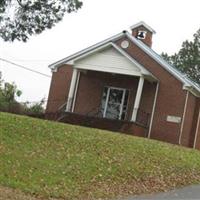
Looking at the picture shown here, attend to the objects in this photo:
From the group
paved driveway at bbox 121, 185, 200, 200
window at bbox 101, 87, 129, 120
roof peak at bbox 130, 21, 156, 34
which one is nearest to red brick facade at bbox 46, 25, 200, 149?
window at bbox 101, 87, 129, 120

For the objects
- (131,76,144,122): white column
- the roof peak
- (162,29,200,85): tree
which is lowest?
(131,76,144,122): white column

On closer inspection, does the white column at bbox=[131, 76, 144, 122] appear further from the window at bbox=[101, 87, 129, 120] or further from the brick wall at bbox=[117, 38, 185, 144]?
the window at bbox=[101, 87, 129, 120]

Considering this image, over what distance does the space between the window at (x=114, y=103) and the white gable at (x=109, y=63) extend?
6.33 feet

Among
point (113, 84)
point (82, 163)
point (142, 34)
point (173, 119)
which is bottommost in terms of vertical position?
point (82, 163)

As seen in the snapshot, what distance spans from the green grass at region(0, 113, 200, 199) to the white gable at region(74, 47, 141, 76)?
1148 cm

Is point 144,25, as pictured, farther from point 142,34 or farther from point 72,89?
point 72,89

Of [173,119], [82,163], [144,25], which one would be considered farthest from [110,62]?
[82,163]

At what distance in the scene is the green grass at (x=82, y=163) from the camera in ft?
52.4

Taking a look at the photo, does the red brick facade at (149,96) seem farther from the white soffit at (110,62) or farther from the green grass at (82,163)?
the green grass at (82,163)

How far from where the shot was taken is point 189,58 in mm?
83375

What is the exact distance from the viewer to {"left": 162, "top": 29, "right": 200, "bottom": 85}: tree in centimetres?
8238

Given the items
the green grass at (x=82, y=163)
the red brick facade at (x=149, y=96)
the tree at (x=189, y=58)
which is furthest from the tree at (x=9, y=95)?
the tree at (x=189, y=58)

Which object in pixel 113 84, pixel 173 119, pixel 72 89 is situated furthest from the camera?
pixel 113 84

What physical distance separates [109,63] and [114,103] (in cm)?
246
